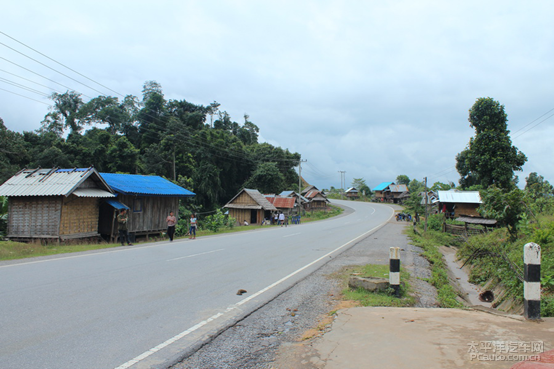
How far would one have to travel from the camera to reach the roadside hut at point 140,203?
18969mm

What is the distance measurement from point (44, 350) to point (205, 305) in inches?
100

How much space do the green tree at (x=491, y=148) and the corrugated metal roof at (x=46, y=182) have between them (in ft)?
108

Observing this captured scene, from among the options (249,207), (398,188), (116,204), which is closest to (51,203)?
(116,204)

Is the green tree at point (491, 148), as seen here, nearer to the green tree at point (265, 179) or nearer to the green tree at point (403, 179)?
the green tree at point (265, 179)

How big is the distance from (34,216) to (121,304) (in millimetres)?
13455

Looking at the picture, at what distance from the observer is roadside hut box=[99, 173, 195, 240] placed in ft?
62.2

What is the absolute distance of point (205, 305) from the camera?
20.5 feet

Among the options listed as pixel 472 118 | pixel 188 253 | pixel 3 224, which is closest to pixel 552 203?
pixel 472 118

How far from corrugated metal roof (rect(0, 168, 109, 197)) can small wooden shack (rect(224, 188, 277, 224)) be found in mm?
28221

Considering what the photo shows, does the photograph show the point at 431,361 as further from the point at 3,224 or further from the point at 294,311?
the point at 3,224

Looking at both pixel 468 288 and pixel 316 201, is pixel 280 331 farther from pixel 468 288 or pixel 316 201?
pixel 316 201

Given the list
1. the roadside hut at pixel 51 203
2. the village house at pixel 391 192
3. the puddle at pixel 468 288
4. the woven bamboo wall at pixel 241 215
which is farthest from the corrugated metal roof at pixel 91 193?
the village house at pixel 391 192

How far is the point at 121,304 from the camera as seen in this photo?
6.12 meters

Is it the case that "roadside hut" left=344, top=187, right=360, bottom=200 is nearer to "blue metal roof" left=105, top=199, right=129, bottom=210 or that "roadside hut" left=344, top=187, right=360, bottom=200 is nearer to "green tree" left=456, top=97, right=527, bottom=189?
"green tree" left=456, top=97, right=527, bottom=189
